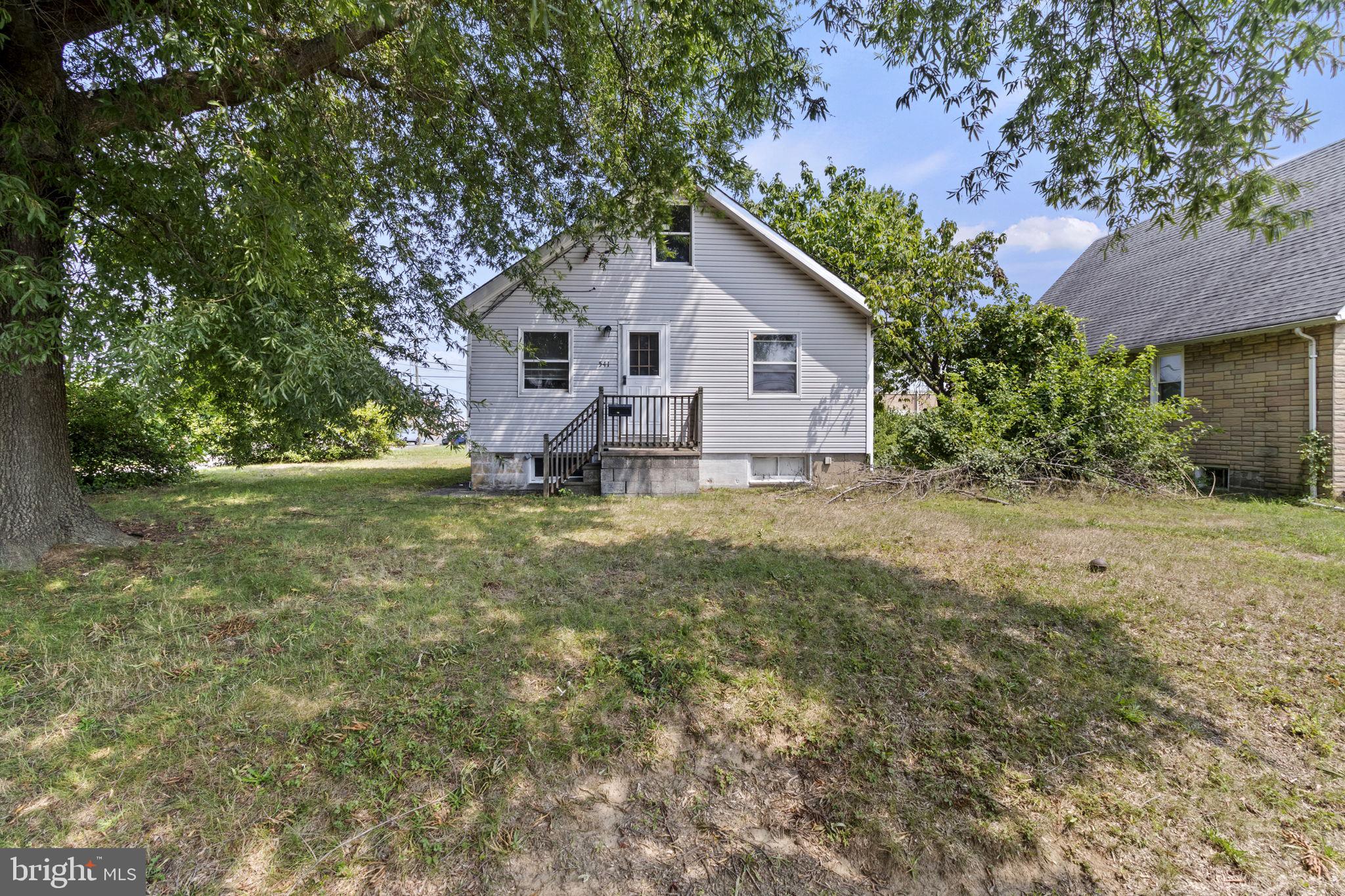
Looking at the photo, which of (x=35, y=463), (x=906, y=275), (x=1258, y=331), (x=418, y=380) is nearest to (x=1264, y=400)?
(x=1258, y=331)

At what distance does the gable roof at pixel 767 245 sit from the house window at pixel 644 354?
219 cm

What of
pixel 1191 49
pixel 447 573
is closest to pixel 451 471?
pixel 447 573

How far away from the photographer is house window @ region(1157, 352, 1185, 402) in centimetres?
1160

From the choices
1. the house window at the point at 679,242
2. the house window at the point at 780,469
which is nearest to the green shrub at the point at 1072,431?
the house window at the point at 780,469

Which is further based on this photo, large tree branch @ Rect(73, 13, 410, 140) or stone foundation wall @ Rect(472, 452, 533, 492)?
stone foundation wall @ Rect(472, 452, 533, 492)

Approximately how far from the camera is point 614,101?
6.34 m

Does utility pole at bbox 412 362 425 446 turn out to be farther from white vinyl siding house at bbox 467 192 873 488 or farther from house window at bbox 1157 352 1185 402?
house window at bbox 1157 352 1185 402

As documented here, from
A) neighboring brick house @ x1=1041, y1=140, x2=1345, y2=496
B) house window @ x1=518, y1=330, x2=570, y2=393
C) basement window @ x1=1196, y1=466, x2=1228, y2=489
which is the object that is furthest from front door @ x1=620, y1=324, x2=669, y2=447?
basement window @ x1=1196, y1=466, x2=1228, y2=489

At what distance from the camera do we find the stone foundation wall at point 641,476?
971 cm

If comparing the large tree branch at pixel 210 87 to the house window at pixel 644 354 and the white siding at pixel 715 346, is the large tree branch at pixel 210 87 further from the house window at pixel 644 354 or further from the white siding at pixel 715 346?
the house window at pixel 644 354

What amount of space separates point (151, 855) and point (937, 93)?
259 inches

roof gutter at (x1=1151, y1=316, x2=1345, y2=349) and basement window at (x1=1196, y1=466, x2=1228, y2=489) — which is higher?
roof gutter at (x1=1151, y1=316, x2=1345, y2=349)

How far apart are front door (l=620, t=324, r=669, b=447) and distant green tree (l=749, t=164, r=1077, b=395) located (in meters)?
5.85

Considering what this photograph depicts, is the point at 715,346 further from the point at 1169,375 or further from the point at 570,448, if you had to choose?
the point at 1169,375
